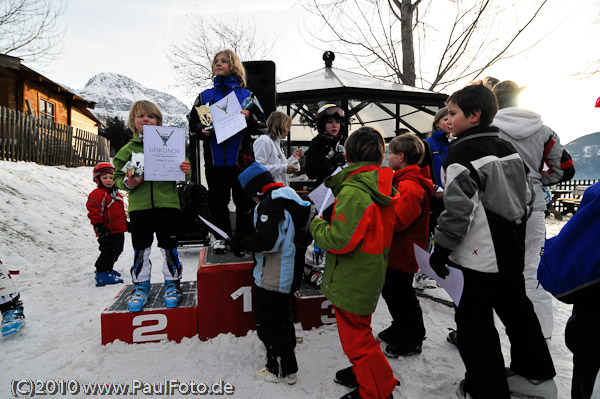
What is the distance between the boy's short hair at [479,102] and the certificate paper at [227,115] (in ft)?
6.36

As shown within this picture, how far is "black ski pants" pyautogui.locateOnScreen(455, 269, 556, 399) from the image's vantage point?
179 centimetres

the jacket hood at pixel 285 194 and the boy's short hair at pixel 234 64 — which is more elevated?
the boy's short hair at pixel 234 64

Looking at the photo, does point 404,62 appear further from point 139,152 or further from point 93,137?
point 93,137

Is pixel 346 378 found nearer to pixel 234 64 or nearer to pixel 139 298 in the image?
pixel 139 298

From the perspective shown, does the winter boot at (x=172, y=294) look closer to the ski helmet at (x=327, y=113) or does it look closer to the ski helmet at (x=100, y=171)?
the ski helmet at (x=327, y=113)

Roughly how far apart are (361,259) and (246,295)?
1.27m

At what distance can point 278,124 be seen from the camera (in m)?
3.37

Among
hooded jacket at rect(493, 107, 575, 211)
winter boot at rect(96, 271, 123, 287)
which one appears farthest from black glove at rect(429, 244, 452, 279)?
winter boot at rect(96, 271, 123, 287)

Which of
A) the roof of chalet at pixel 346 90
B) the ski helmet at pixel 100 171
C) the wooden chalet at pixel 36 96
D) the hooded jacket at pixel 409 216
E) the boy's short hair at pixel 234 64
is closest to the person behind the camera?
the hooded jacket at pixel 409 216

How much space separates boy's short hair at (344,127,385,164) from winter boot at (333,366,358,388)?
143cm

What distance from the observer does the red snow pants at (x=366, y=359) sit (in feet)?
5.92

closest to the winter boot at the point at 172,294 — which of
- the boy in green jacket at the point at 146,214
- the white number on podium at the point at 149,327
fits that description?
the boy in green jacket at the point at 146,214

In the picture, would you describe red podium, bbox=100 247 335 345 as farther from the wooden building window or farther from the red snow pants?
the wooden building window

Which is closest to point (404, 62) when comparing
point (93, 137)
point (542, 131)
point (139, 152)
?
point (542, 131)
